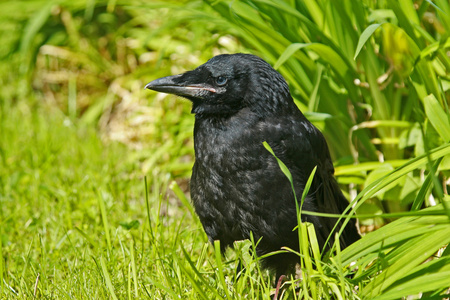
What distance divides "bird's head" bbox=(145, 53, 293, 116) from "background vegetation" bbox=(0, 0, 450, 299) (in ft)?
0.50

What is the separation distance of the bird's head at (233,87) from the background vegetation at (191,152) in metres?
0.15

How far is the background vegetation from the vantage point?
6.71 ft

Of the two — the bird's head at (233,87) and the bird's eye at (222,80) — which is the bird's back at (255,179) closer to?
the bird's head at (233,87)

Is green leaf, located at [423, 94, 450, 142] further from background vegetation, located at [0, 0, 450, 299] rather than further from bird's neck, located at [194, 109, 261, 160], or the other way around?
bird's neck, located at [194, 109, 261, 160]

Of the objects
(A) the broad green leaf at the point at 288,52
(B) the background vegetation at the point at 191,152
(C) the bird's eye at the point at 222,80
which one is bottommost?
(B) the background vegetation at the point at 191,152

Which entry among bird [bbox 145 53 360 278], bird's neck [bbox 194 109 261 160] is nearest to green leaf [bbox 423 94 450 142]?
bird [bbox 145 53 360 278]

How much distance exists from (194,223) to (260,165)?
2.77 ft

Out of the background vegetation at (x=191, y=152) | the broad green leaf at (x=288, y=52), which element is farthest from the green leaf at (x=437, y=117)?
the broad green leaf at (x=288, y=52)

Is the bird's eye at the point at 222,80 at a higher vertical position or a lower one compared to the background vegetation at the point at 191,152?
higher

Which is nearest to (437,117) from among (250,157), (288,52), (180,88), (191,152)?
(288,52)

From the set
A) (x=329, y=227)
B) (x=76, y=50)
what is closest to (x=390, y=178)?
(x=329, y=227)

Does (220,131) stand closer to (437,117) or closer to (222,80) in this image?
(222,80)

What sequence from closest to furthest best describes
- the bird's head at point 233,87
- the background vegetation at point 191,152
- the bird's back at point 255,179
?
the background vegetation at point 191,152 → the bird's back at point 255,179 → the bird's head at point 233,87

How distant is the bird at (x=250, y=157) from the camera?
245 cm
